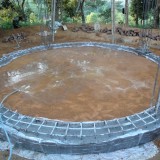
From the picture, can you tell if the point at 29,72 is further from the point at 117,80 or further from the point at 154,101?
the point at 154,101

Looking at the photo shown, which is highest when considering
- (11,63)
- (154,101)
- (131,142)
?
(11,63)

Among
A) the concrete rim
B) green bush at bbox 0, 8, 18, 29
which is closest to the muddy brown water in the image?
the concrete rim

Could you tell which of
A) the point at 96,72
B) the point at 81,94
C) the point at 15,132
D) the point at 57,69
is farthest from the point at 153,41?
the point at 15,132

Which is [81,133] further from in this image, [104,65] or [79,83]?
[104,65]

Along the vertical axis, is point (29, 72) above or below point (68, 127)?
above

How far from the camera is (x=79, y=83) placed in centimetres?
545

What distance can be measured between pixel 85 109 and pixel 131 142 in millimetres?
1086

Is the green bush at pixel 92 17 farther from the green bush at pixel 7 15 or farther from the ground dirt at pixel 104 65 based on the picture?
the ground dirt at pixel 104 65

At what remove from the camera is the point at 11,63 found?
668 centimetres

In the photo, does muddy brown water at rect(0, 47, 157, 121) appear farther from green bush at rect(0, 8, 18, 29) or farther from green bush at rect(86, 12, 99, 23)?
green bush at rect(86, 12, 99, 23)

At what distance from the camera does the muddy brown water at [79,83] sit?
14.9 feet

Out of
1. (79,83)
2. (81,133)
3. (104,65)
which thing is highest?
(104,65)

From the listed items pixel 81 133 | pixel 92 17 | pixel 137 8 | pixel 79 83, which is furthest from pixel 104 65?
pixel 92 17

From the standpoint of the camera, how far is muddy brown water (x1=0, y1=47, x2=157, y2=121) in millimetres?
4547
